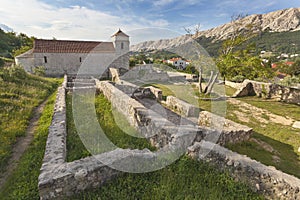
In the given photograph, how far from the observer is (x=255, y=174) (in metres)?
3.19

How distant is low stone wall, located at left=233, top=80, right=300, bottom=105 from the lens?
11.5 metres

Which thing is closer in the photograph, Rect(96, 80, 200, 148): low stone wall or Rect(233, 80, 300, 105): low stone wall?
Rect(96, 80, 200, 148): low stone wall

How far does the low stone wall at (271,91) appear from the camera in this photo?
11484mm

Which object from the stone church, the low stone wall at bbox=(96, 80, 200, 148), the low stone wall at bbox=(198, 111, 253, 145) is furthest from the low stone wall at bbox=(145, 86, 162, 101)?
the stone church

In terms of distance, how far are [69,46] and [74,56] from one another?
72.1 inches

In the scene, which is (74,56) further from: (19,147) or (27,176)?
(27,176)

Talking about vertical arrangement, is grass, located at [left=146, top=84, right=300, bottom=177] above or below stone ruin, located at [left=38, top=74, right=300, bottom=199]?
below

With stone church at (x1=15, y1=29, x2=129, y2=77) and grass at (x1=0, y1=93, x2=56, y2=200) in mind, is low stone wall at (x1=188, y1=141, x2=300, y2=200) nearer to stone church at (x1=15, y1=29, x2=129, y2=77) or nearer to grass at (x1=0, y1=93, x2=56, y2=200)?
grass at (x1=0, y1=93, x2=56, y2=200)

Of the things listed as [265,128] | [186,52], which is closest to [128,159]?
[265,128]

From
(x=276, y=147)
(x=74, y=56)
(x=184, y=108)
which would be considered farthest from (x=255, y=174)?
(x=74, y=56)

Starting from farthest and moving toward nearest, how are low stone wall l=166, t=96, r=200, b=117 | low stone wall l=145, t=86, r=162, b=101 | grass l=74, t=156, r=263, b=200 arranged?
low stone wall l=145, t=86, r=162, b=101
low stone wall l=166, t=96, r=200, b=117
grass l=74, t=156, r=263, b=200

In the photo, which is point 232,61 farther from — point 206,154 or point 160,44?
point 206,154

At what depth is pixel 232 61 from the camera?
37.5ft

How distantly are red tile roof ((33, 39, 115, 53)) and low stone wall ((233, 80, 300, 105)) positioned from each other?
22989 mm
